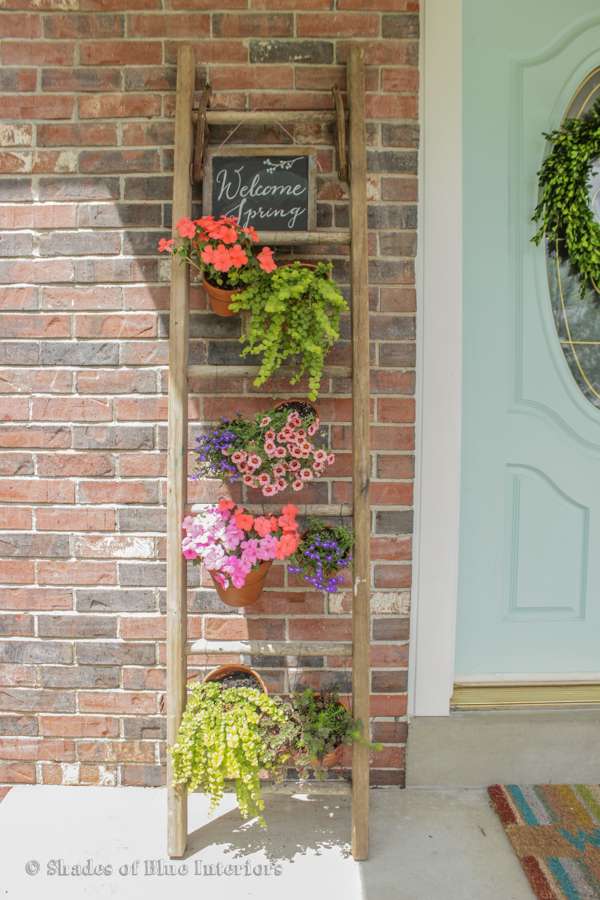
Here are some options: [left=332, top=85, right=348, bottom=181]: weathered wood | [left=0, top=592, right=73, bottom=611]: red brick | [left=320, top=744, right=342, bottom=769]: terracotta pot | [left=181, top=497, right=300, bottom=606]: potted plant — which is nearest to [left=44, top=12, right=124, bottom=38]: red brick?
[left=332, top=85, right=348, bottom=181]: weathered wood

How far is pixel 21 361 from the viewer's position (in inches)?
82.9

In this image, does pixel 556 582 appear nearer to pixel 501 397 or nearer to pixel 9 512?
pixel 501 397

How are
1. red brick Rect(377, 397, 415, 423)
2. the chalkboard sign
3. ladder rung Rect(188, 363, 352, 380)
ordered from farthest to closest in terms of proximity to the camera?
red brick Rect(377, 397, 415, 423), the chalkboard sign, ladder rung Rect(188, 363, 352, 380)

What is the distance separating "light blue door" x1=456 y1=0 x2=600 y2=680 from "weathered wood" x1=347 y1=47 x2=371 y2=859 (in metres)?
0.51

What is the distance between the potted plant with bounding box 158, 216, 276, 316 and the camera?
5.73 ft

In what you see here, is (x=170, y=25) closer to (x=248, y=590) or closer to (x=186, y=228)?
(x=186, y=228)

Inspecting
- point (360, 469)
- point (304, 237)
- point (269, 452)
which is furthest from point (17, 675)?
point (304, 237)

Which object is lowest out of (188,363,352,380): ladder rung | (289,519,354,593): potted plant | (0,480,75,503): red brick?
(289,519,354,593): potted plant

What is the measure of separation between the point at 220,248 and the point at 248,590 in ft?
3.05

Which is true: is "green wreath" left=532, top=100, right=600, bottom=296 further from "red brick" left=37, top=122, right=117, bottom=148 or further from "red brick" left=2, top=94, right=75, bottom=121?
"red brick" left=2, top=94, right=75, bottom=121

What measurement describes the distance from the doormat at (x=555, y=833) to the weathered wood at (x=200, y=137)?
6.95 feet

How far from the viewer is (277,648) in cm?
184

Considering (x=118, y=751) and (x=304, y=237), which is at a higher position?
(x=304, y=237)

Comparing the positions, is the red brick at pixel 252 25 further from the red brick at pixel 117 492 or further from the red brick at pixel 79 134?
the red brick at pixel 117 492
